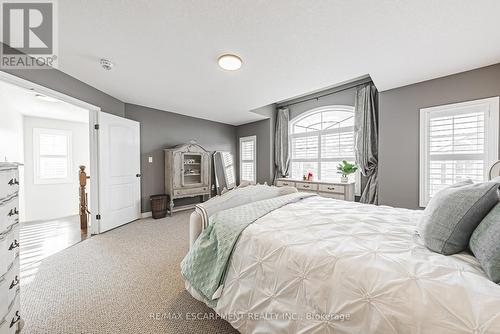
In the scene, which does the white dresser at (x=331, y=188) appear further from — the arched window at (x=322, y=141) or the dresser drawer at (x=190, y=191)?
the dresser drawer at (x=190, y=191)

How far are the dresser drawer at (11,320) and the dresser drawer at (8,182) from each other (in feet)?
2.22

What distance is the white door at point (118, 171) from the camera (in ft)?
10.5

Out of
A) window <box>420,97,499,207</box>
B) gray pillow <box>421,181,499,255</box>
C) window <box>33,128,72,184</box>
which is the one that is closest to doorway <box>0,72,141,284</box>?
window <box>33,128,72,184</box>

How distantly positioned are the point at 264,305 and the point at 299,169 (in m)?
3.92

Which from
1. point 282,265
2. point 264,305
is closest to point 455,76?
point 282,265

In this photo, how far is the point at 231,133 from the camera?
5.87 m

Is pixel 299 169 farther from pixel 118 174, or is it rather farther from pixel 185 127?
pixel 118 174

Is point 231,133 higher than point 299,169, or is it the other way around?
point 231,133

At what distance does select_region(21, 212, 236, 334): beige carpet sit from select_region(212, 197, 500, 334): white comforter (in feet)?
1.74

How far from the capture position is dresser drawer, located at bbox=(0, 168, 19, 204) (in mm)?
1070

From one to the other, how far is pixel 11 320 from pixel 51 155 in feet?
16.4

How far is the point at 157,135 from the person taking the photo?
14.3 feet

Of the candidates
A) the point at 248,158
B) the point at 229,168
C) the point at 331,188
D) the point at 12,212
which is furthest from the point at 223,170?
the point at 12,212

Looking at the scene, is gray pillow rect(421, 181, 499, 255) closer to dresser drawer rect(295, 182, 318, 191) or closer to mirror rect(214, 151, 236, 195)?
dresser drawer rect(295, 182, 318, 191)
